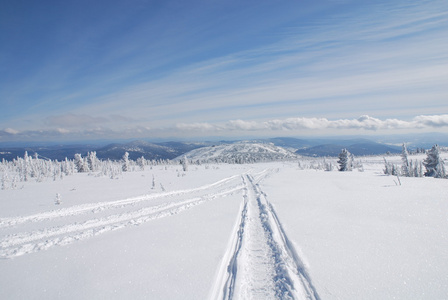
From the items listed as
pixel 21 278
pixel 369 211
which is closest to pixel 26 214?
pixel 21 278

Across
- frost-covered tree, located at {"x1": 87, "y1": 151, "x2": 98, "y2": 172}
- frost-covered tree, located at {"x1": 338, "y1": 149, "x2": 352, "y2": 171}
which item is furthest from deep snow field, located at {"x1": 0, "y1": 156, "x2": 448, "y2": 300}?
frost-covered tree, located at {"x1": 87, "y1": 151, "x2": 98, "y2": 172}

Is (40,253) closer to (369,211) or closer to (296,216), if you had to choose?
(296,216)

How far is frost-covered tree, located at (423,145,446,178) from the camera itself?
3619cm

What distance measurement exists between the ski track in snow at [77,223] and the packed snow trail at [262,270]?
584 centimetres

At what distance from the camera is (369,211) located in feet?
37.5

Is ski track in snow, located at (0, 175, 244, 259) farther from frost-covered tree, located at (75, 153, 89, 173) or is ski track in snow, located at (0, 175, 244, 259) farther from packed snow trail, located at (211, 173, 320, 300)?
frost-covered tree, located at (75, 153, 89, 173)

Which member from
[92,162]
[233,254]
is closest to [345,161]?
[233,254]

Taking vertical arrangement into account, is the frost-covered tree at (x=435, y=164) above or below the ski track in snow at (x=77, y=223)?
below

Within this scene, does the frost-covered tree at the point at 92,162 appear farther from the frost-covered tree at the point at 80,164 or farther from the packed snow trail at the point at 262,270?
the packed snow trail at the point at 262,270

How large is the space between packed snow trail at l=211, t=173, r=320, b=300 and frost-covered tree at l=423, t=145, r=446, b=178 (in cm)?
4299

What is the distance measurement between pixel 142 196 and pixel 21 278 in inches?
496

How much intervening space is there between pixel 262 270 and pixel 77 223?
9625 millimetres

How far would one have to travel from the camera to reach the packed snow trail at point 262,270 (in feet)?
16.0

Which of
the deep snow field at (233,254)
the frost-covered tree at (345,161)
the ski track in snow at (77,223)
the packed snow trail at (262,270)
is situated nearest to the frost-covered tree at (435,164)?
the frost-covered tree at (345,161)
